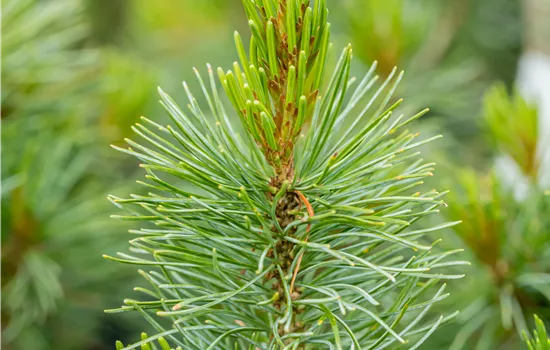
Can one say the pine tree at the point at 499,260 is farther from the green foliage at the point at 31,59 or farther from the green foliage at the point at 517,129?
the green foliage at the point at 31,59

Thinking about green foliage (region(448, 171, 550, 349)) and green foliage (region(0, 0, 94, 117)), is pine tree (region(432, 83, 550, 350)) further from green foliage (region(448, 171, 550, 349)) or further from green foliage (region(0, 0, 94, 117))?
green foliage (region(0, 0, 94, 117))

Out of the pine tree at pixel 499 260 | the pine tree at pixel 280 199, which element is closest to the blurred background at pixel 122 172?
the pine tree at pixel 499 260

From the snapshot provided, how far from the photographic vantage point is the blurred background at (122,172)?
432 mm

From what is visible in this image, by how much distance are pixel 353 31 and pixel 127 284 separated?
37cm

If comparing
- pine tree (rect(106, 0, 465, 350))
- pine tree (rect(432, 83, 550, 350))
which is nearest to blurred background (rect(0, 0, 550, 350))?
pine tree (rect(432, 83, 550, 350))

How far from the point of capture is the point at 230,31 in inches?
42.3

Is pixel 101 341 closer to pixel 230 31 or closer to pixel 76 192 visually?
pixel 76 192

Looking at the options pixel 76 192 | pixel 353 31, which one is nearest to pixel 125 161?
pixel 76 192

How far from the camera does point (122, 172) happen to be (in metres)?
0.70

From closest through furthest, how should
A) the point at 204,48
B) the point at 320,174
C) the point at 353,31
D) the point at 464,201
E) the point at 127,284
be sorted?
the point at 320,174 < the point at 464,201 < the point at 127,284 < the point at 353,31 < the point at 204,48

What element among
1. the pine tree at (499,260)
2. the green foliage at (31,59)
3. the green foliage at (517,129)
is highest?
the green foliage at (31,59)

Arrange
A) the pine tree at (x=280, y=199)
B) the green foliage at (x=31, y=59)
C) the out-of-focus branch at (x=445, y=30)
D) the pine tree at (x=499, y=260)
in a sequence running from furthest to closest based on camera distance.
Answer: the out-of-focus branch at (x=445, y=30), the green foliage at (x=31, y=59), the pine tree at (x=499, y=260), the pine tree at (x=280, y=199)

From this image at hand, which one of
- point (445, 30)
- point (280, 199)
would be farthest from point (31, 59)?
point (445, 30)

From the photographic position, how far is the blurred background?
43 centimetres
